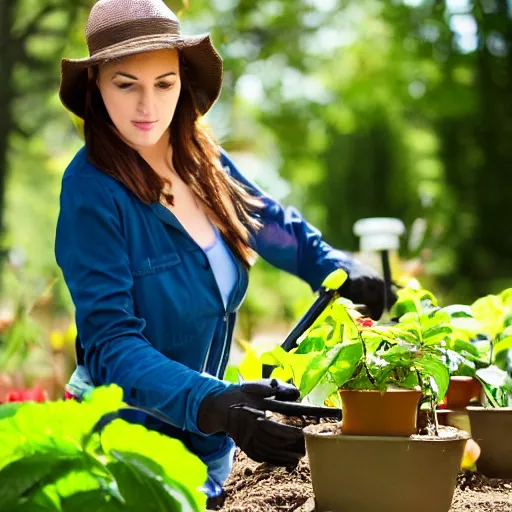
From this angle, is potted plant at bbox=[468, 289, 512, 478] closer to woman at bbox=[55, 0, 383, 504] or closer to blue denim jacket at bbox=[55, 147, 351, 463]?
woman at bbox=[55, 0, 383, 504]

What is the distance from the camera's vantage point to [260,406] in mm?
1575

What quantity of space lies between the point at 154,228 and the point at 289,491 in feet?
1.91

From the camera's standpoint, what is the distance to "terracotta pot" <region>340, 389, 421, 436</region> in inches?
63.9

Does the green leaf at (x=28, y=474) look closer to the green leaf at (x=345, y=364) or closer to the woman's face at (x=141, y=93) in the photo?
the green leaf at (x=345, y=364)

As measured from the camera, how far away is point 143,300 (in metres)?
2.01

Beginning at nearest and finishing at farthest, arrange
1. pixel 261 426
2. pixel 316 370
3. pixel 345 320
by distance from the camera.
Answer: pixel 261 426 → pixel 316 370 → pixel 345 320

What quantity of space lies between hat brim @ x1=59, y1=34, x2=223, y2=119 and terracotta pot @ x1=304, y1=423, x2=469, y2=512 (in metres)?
0.87

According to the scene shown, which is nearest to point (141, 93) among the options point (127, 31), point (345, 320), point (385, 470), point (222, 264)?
point (127, 31)

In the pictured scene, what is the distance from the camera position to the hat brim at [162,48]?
204 cm

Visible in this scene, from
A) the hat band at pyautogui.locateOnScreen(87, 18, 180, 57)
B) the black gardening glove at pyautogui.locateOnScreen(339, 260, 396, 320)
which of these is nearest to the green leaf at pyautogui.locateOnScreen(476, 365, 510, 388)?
the black gardening glove at pyautogui.locateOnScreen(339, 260, 396, 320)

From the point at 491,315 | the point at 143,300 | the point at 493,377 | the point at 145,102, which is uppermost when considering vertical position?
the point at 145,102

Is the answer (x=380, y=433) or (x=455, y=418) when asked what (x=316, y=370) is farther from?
(x=455, y=418)

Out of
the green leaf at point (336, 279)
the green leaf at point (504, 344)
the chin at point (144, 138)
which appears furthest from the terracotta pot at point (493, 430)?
the chin at point (144, 138)

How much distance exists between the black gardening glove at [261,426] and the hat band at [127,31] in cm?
83
